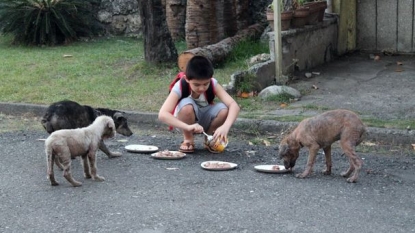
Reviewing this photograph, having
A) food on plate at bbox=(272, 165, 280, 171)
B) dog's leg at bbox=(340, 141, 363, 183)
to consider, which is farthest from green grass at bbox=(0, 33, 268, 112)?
dog's leg at bbox=(340, 141, 363, 183)

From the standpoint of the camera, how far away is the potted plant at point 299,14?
1085 centimetres

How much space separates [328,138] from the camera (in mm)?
6398

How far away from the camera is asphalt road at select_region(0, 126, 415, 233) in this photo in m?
5.31

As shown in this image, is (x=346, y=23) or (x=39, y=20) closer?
(x=346, y=23)

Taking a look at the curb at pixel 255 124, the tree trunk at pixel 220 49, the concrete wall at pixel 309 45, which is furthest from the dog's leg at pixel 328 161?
the tree trunk at pixel 220 49

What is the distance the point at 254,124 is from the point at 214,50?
3.21 metres

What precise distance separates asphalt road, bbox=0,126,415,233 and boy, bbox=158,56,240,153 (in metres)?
0.31

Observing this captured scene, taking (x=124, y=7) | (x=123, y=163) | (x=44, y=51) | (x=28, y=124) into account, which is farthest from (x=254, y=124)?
(x=124, y=7)

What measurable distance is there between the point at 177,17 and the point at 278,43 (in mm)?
4692

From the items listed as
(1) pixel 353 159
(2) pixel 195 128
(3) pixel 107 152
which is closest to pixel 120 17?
(3) pixel 107 152

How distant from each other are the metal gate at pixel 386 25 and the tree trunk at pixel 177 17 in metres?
3.59

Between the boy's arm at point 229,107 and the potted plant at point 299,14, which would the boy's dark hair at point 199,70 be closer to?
the boy's arm at point 229,107

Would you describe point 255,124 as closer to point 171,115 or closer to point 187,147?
point 187,147

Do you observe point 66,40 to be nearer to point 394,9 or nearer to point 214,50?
point 214,50
